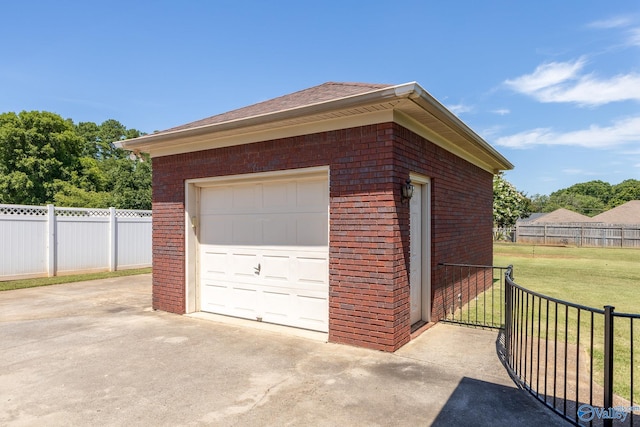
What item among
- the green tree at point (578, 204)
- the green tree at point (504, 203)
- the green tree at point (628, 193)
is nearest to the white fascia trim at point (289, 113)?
the green tree at point (504, 203)

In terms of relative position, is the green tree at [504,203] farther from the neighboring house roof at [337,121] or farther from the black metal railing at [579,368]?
the black metal railing at [579,368]

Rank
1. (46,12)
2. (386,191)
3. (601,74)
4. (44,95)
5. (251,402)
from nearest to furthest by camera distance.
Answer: (251,402) → (386,191) → (46,12) → (601,74) → (44,95)

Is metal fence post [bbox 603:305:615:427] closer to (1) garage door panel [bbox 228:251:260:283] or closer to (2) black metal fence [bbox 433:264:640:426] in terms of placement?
(2) black metal fence [bbox 433:264:640:426]

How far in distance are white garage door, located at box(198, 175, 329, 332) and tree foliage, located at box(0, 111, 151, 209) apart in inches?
690

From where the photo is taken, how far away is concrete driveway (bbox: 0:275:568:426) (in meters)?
3.03

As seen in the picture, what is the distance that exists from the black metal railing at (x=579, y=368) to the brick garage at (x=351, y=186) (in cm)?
142

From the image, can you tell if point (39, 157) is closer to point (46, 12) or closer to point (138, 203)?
point (138, 203)

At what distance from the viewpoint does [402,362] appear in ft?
13.9

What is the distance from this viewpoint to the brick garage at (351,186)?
459 centimetres

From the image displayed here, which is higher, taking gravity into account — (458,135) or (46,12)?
(46,12)

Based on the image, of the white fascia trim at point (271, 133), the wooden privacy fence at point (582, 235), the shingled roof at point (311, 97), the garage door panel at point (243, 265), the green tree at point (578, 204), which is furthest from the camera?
the green tree at point (578, 204)

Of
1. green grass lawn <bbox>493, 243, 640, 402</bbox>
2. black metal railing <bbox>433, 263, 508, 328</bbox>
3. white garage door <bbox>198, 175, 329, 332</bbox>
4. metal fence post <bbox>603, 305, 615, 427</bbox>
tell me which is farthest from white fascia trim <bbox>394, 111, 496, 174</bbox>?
metal fence post <bbox>603, 305, 615, 427</bbox>

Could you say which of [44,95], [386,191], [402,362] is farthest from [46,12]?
[44,95]

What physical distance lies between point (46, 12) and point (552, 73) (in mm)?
15963
